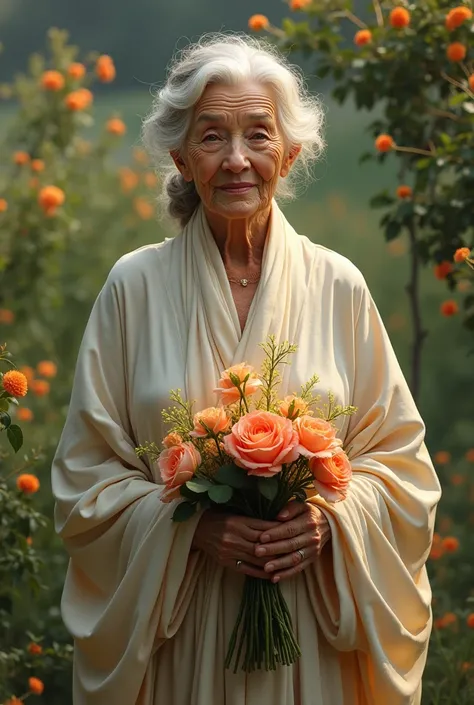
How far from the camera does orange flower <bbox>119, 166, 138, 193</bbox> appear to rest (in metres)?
7.16

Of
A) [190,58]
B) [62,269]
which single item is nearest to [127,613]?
[190,58]

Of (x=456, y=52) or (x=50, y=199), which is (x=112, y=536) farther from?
(x=50, y=199)

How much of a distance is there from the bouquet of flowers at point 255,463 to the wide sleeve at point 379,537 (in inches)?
5.6

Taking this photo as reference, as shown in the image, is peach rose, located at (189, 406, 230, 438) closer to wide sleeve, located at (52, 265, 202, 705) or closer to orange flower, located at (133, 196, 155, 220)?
wide sleeve, located at (52, 265, 202, 705)

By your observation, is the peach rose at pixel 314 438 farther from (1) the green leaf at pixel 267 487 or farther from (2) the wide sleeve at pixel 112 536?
(2) the wide sleeve at pixel 112 536

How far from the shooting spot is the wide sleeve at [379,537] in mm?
3203

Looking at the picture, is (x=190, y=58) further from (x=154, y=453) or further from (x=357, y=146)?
(x=357, y=146)

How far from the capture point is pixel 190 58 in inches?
132

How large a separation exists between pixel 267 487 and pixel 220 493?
10cm

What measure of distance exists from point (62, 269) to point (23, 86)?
116 centimetres

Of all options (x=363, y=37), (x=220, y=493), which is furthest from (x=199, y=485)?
(x=363, y=37)

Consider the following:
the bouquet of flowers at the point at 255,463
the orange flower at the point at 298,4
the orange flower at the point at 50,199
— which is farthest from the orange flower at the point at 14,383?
the orange flower at the point at 50,199

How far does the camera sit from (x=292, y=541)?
3.10 metres

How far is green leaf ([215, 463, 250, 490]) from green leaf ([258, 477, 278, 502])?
0.10 ft
